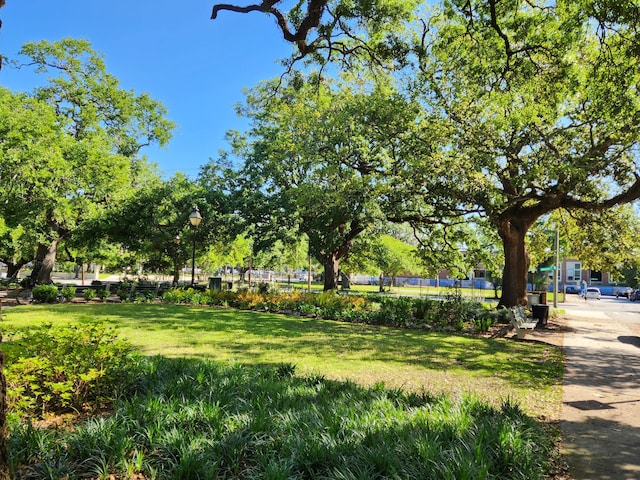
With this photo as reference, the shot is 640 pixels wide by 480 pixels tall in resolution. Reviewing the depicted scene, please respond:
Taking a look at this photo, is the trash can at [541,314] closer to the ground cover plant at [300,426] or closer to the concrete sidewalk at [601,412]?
the concrete sidewalk at [601,412]

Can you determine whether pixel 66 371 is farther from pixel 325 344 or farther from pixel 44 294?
pixel 44 294

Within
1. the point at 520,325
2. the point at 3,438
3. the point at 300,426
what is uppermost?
the point at 3,438

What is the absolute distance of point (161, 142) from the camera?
98.8ft

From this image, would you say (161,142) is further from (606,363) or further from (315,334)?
(606,363)

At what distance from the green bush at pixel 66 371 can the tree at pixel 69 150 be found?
15137 millimetres

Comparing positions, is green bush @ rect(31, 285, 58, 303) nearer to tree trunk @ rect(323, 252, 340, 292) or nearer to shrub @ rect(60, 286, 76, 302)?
shrub @ rect(60, 286, 76, 302)

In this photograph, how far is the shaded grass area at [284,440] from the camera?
2957 millimetres

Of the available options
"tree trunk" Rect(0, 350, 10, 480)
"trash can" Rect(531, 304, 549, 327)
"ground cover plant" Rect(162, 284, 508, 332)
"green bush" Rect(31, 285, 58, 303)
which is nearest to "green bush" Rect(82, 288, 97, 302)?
"green bush" Rect(31, 285, 58, 303)

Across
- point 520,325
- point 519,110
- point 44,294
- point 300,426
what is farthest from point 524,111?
point 44,294

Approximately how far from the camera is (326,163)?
17906mm

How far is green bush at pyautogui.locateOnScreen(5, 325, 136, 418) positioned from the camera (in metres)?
4.12

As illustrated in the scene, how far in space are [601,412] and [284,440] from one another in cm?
444

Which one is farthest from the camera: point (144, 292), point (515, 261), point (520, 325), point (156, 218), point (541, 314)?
point (156, 218)

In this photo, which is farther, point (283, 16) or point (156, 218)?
point (156, 218)
